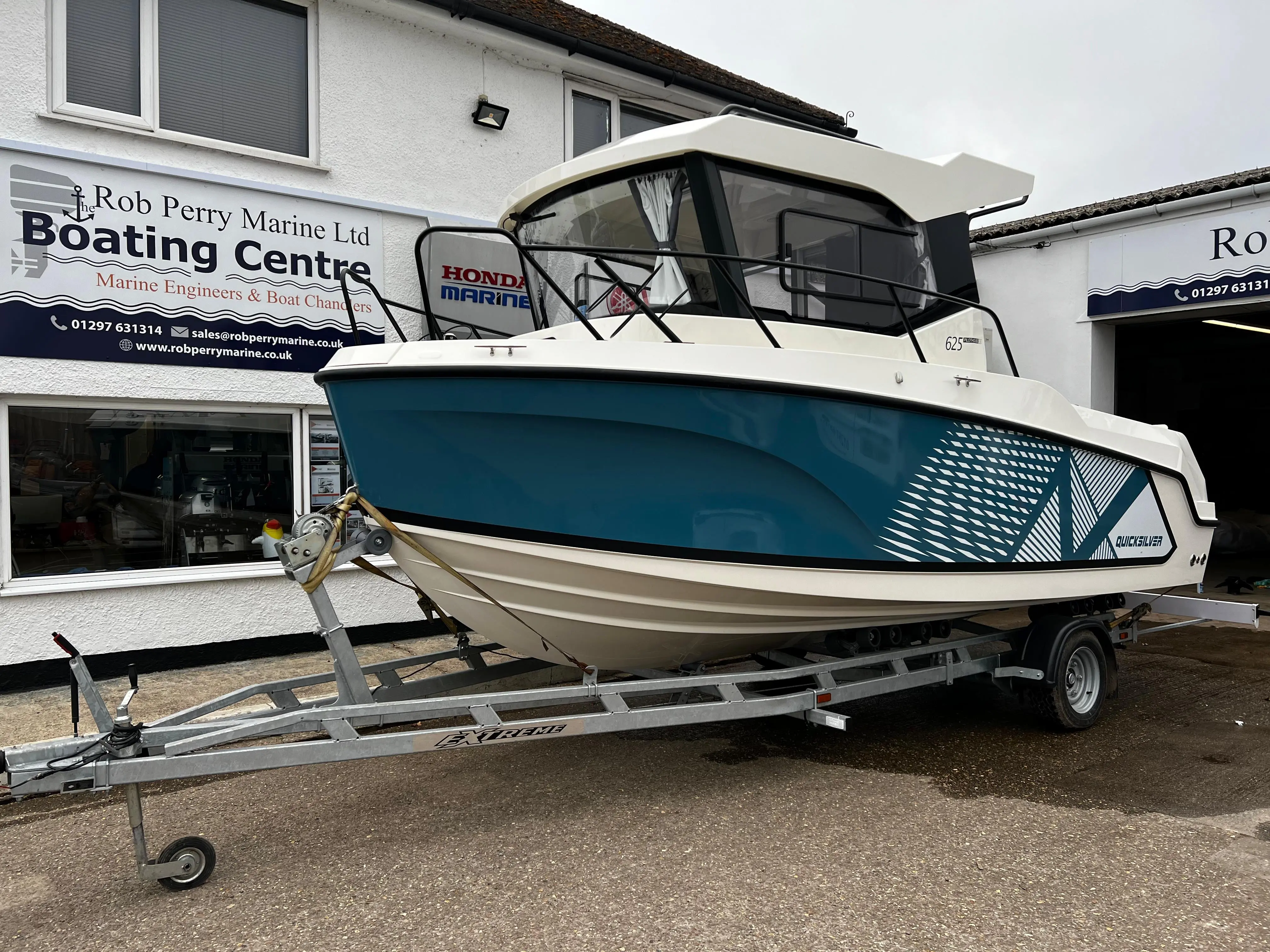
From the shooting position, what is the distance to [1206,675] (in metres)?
6.15

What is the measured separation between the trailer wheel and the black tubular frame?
5.08ft

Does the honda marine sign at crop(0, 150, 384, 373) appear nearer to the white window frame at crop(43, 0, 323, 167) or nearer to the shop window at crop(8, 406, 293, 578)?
the white window frame at crop(43, 0, 323, 167)

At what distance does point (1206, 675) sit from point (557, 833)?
Answer: 498 cm

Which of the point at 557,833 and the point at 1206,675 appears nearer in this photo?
the point at 557,833

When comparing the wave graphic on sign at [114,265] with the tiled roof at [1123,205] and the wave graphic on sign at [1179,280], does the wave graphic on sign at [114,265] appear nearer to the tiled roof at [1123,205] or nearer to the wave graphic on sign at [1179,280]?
the tiled roof at [1123,205]

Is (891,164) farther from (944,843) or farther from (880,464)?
(944,843)

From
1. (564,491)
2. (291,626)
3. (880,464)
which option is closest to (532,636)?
(564,491)

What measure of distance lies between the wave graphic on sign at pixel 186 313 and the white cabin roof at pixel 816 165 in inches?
104

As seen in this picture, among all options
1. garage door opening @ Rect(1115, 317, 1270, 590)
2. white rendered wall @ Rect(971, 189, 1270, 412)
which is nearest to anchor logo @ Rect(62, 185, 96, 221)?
white rendered wall @ Rect(971, 189, 1270, 412)

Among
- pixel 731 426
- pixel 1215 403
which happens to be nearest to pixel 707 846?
pixel 731 426

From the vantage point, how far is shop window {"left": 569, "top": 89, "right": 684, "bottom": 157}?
828 cm

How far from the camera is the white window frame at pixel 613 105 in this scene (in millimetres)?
8125

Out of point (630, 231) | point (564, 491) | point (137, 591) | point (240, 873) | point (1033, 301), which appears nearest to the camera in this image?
point (240, 873)

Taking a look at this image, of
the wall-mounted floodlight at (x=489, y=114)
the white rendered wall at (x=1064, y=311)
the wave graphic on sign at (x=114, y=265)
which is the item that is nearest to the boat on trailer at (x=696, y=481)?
the wave graphic on sign at (x=114, y=265)
